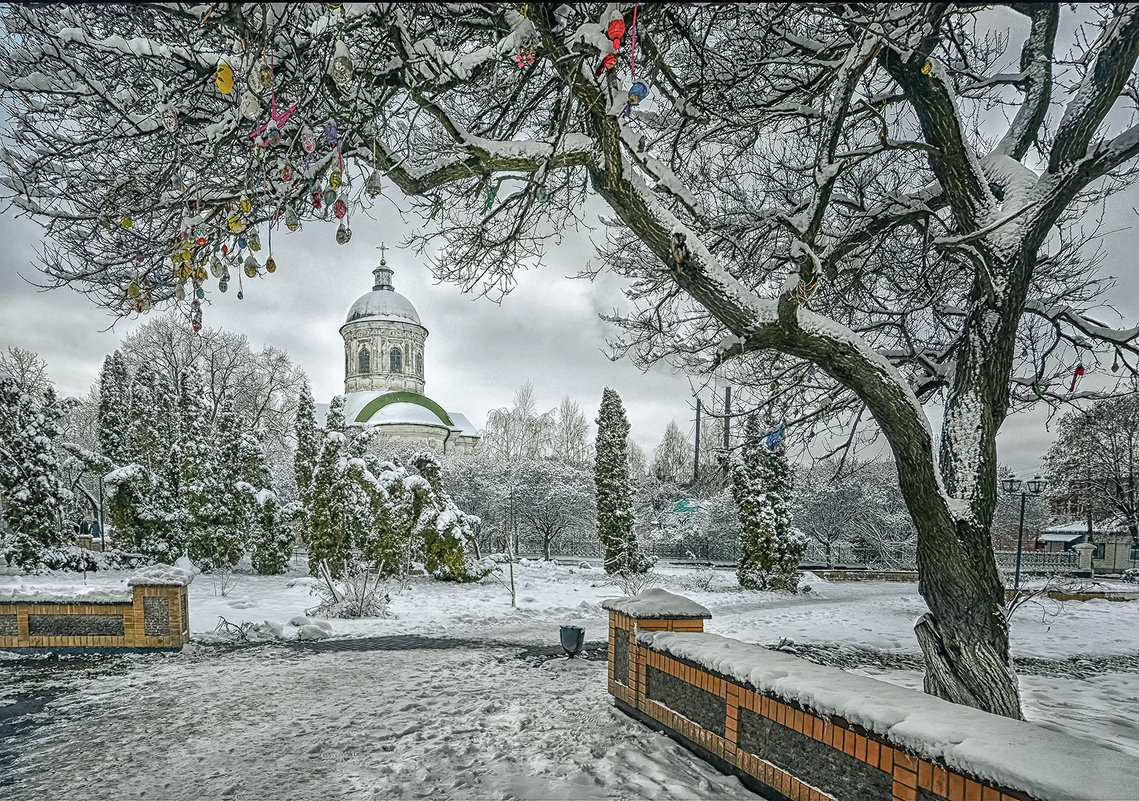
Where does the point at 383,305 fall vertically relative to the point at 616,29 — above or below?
above

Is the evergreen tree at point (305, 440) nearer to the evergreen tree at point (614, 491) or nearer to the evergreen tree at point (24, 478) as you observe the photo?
the evergreen tree at point (24, 478)

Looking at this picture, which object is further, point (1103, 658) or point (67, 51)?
point (1103, 658)

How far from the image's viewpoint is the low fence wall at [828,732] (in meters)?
2.27

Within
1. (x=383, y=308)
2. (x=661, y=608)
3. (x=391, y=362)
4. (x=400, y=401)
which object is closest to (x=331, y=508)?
(x=661, y=608)

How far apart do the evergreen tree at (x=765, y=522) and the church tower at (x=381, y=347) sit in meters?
32.6

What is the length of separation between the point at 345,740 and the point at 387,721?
0.53m

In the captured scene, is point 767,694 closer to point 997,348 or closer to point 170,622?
point 997,348

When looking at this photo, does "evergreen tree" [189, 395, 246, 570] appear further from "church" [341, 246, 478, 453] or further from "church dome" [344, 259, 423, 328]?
"church dome" [344, 259, 423, 328]

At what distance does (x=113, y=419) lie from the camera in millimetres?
19703

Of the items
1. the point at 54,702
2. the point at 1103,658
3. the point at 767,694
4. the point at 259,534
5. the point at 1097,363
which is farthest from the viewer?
the point at 259,534

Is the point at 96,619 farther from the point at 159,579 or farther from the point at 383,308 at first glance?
the point at 383,308

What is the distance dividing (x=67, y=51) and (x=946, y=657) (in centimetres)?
665

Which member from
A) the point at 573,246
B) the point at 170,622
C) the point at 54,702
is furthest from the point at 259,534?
the point at 573,246

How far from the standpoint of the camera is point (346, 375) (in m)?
47.0
